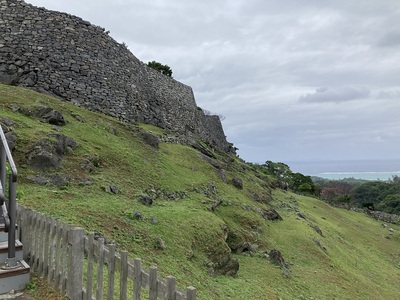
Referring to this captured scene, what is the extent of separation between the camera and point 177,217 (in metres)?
11.3

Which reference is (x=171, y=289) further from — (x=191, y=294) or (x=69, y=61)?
(x=69, y=61)

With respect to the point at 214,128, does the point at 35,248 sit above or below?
below

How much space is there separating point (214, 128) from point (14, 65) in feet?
101

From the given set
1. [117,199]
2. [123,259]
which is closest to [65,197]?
[117,199]

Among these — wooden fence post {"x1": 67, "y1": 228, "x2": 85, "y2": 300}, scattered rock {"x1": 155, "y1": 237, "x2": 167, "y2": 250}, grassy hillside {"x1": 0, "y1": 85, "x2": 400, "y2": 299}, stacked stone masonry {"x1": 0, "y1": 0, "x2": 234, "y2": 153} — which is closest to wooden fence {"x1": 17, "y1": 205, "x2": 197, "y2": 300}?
wooden fence post {"x1": 67, "y1": 228, "x2": 85, "y2": 300}

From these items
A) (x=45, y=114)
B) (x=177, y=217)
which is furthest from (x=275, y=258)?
(x=45, y=114)

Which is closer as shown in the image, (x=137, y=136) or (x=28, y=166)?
(x=28, y=166)

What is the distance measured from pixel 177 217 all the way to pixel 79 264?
6258 mm

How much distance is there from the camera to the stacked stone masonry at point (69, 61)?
21.4 m

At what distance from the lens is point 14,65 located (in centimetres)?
2122

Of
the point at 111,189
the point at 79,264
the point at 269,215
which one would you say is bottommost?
the point at 269,215

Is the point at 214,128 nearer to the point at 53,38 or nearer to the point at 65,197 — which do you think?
the point at 53,38

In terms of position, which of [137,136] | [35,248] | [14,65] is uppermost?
[14,65]

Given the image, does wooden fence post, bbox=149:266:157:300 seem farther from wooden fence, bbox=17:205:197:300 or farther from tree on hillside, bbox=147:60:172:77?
tree on hillside, bbox=147:60:172:77
